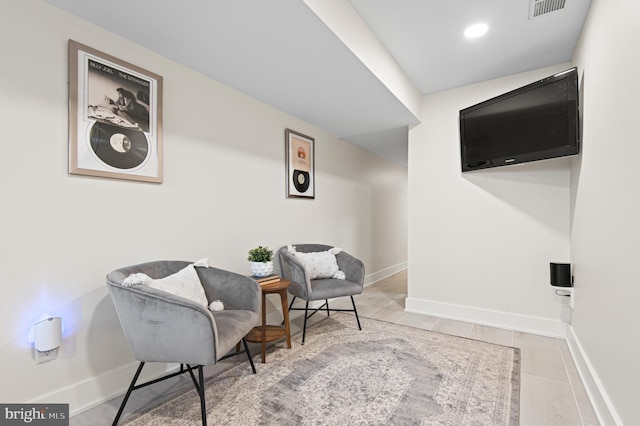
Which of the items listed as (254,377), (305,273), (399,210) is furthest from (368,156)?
(254,377)

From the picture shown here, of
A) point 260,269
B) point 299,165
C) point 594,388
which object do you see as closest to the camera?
point 594,388

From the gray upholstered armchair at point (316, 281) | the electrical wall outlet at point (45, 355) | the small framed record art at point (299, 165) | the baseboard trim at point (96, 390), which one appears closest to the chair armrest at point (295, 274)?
the gray upholstered armchair at point (316, 281)

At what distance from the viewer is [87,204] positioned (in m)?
1.75

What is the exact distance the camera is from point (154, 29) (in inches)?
72.2

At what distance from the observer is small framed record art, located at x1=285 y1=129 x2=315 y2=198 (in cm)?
330

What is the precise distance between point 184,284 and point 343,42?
187cm

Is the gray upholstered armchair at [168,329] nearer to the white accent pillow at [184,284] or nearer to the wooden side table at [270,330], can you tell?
the white accent pillow at [184,284]

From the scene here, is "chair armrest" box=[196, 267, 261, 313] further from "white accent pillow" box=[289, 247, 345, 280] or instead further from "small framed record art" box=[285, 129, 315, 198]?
"small framed record art" box=[285, 129, 315, 198]

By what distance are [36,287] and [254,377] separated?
137cm

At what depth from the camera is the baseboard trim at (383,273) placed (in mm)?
4884

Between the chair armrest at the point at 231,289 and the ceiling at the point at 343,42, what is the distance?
158 centimetres

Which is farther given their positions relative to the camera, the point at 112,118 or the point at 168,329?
the point at 112,118

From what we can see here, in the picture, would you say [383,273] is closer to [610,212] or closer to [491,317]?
[491,317]

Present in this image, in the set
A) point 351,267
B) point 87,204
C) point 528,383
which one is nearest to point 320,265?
point 351,267
